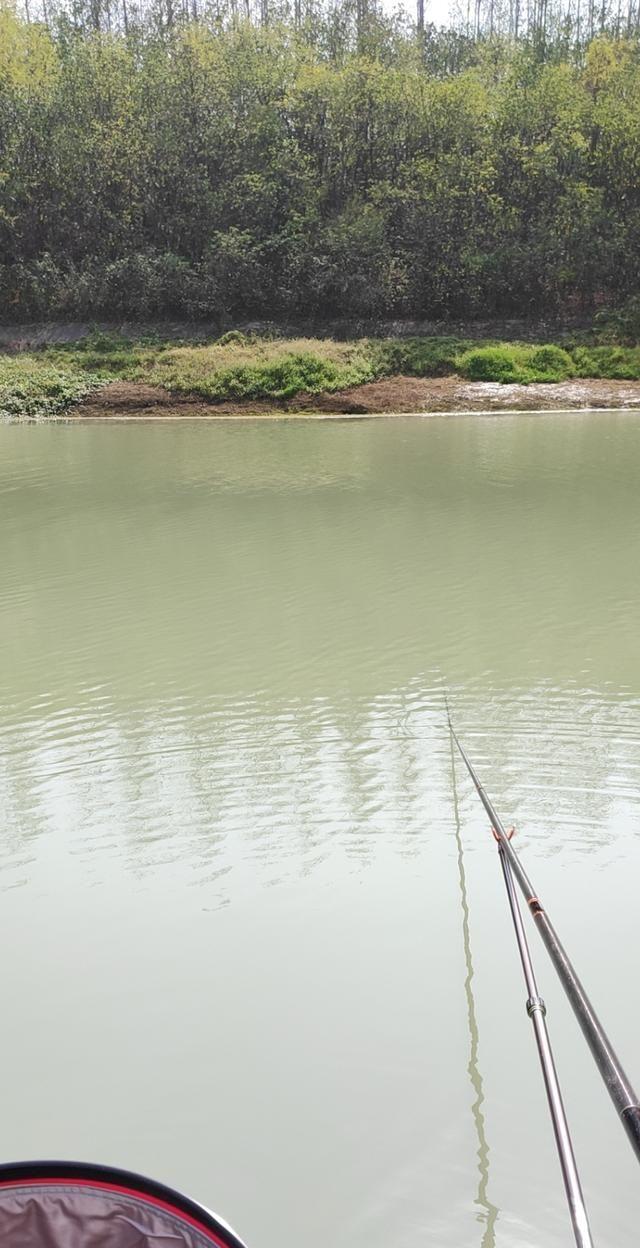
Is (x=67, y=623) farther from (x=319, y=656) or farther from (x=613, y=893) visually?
(x=613, y=893)

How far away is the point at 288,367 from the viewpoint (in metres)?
24.9

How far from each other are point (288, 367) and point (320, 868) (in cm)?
2227

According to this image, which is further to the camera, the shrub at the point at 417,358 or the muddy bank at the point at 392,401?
the shrub at the point at 417,358

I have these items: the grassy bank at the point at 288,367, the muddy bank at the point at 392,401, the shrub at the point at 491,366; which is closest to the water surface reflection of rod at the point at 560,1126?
the muddy bank at the point at 392,401

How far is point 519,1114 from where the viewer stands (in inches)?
96.6

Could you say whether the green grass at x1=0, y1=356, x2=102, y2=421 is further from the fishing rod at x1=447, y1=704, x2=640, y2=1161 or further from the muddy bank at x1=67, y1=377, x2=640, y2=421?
the fishing rod at x1=447, y1=704, x2=640, y2=1161

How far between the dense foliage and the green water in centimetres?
2516

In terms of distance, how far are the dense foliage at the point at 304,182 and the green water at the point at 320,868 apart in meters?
25.2

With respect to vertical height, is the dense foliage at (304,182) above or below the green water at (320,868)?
above

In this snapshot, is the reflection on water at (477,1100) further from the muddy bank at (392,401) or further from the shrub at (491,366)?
the shrub at (491,366)

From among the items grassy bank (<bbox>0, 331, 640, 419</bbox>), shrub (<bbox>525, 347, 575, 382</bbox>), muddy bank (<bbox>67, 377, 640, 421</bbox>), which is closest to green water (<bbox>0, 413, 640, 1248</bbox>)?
muddy bank (<bbox>67, 377, 640, 421</bbox>)

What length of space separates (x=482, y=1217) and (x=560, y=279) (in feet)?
111

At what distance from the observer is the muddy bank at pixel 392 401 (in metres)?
23.5

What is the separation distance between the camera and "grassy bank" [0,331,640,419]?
80.9 ft
